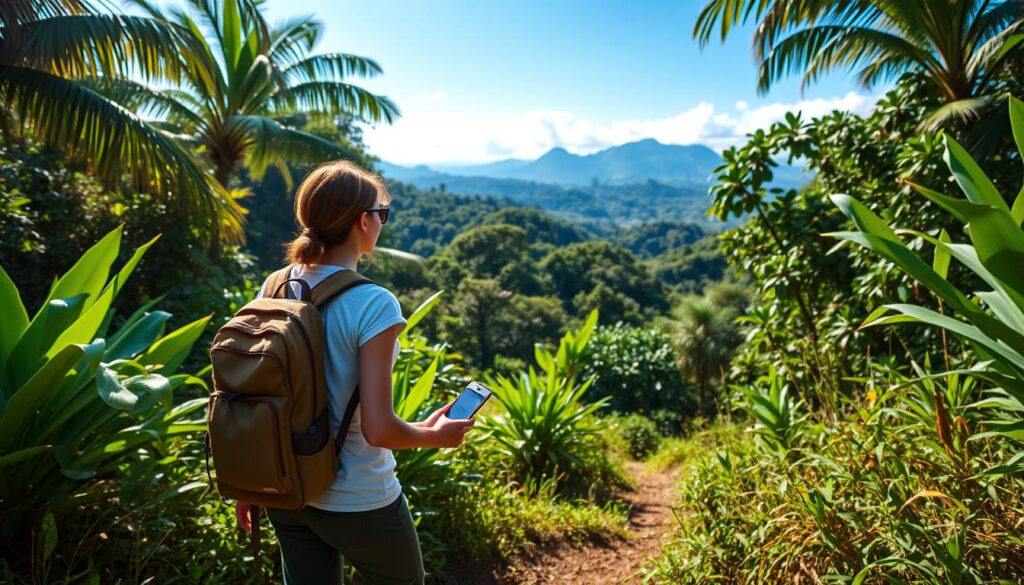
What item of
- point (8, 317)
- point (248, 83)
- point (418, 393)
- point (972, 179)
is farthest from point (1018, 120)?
point (248, 83)

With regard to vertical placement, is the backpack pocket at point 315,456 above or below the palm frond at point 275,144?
below

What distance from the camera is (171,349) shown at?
7.80 ft

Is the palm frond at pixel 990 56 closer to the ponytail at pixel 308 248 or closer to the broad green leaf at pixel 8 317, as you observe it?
the ponytail at pixel 308 248

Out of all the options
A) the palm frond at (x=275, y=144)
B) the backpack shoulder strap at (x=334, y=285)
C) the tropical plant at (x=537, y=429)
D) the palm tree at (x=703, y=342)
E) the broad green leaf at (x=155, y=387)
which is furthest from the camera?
the palm tree at (x=703, y=342)

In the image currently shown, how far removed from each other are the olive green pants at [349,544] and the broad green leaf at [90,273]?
1442 mm

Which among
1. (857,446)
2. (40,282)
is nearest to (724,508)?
(857,446)

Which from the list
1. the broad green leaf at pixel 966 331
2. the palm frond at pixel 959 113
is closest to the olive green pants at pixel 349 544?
the broad green leaf at pixel 966 331

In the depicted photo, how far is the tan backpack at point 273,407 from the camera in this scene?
1235 mm

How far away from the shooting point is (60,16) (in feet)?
14.2

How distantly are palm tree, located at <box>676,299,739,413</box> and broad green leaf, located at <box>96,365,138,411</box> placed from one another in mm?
15102

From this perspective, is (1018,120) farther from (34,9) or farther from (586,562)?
(34,9)

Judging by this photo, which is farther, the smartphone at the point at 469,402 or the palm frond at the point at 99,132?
the palm frond at the point at 99,132

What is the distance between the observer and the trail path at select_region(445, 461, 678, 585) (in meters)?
2.76

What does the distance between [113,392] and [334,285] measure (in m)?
0.65
